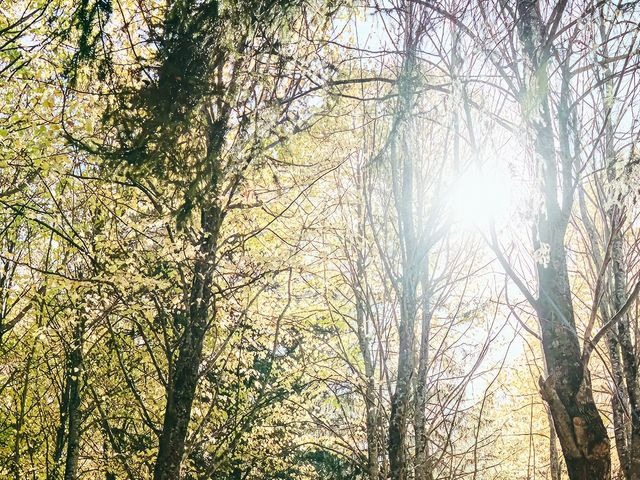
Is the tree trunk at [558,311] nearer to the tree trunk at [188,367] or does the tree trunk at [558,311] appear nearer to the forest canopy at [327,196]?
the forest canopy at [327,196]

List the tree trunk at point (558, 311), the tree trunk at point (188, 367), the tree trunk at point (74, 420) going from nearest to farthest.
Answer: the tree trunk at point (558, 311) → the tree trunk at point (188, 367) → the tree trunk at point (74, 420)

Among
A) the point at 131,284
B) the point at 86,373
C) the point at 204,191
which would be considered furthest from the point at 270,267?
the point at 86,373

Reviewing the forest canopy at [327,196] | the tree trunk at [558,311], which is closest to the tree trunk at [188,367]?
the forest canopy at [327,196]

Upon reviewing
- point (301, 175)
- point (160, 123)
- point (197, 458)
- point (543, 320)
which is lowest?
point (197, 458)

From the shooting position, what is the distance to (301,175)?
21.4 feet

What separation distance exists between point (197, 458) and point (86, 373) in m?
3.83

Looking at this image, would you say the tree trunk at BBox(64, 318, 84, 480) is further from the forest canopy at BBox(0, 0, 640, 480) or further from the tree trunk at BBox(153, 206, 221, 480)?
the tree trunk at BBox(153, 206, 221, 480)

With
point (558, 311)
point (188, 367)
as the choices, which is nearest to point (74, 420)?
point (188, 367)

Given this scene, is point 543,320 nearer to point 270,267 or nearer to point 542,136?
point 542,136

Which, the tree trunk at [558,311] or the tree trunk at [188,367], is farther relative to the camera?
the tree trunk at [188,367]

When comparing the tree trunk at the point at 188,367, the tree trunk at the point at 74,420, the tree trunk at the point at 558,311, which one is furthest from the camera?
the tree trunk at the point at 74,420

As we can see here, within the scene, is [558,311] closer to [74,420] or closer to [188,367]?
[188,367]

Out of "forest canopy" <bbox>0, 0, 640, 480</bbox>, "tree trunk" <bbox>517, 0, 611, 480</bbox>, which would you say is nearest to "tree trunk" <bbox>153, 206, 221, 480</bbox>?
"forest canopy" <bbox>0, 0, 640, 480</bbox>

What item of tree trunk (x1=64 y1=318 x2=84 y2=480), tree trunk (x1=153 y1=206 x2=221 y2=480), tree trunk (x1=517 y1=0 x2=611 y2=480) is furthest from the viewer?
tree trunk (x1=64 y1=318 x2=84 y2=480)
